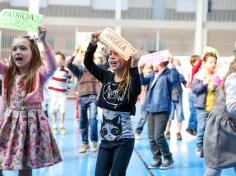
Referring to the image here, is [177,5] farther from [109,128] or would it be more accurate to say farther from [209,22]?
[109,128]

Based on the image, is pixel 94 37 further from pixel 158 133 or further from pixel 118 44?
pixel 158 133

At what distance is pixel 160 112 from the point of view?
5.62 metres

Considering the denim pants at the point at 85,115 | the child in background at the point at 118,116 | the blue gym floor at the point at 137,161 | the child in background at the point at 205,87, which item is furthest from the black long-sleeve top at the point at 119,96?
the denim pants at the point at 85,115

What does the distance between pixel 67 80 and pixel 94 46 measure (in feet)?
16.2

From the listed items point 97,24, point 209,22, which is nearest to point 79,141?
point 97,24

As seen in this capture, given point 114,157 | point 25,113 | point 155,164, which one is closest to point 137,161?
point 155,164

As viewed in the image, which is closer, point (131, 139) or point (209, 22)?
point (131, 139)

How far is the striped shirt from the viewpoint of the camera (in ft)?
28.7

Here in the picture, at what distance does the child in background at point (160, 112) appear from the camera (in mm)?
5617

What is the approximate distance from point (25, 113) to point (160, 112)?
238 cm

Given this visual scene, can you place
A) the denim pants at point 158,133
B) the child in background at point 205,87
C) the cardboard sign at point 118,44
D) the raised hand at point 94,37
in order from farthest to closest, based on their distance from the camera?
the child in background at point 205,87, the denim pants at point 158,133, the raised hand at point 94,37, the cardboard sign at point 118,44

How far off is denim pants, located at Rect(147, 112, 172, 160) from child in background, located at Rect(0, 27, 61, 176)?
2158mm

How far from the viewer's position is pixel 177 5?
19.6m

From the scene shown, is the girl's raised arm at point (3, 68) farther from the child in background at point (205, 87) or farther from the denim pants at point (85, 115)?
the denim pants at point (85, 115)
